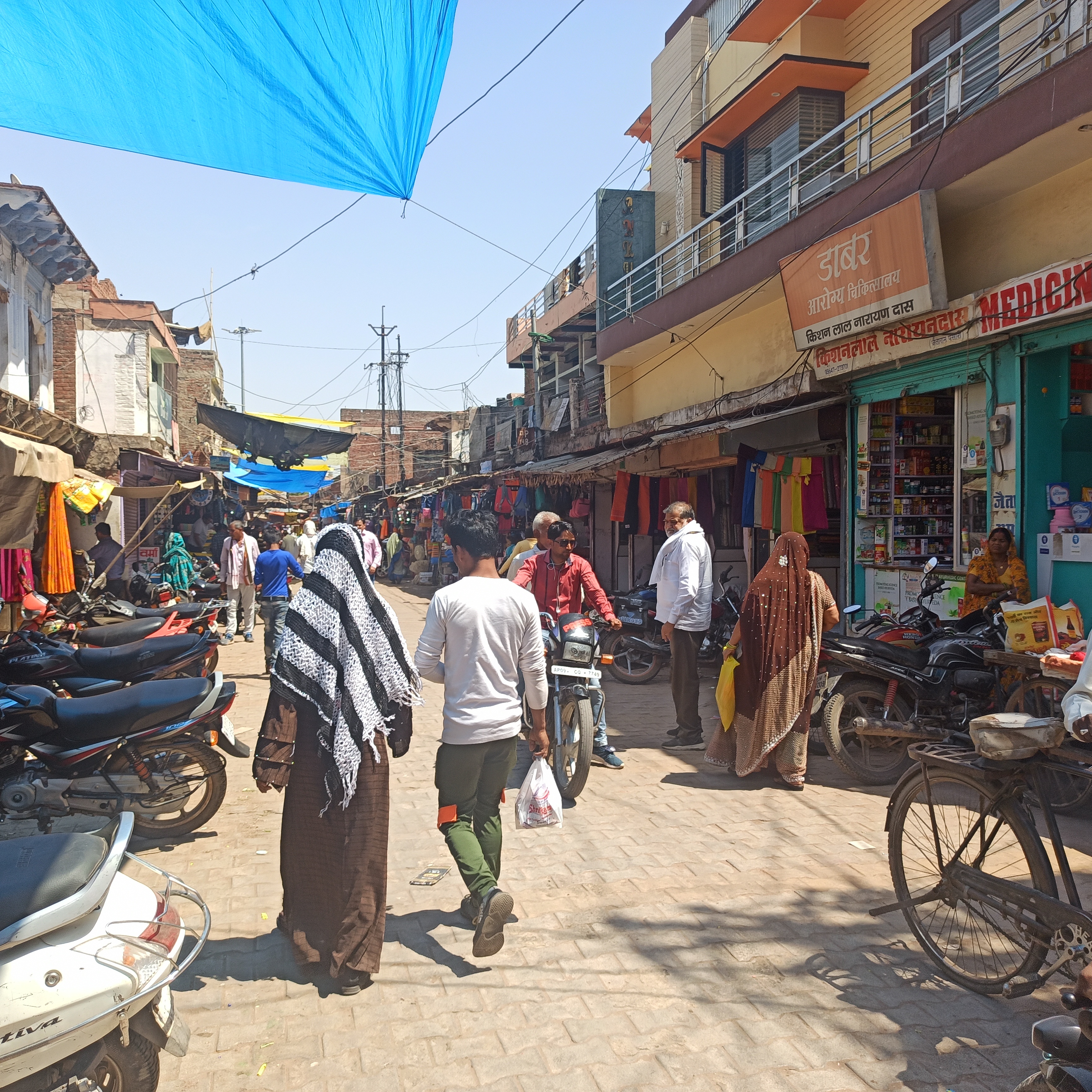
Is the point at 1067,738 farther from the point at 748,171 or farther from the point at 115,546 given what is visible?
the point at 748,171

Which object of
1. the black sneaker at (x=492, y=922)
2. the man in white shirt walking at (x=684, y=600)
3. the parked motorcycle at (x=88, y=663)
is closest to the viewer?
the black sneaker at (x=492, y=922)

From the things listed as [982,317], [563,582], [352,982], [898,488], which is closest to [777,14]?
[982,317]

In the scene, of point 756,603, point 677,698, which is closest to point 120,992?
point 756,603

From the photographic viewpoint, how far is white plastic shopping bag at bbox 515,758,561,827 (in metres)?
4.03

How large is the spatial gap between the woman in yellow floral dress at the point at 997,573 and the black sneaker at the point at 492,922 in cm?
514

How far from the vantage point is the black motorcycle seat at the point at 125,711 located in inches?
187

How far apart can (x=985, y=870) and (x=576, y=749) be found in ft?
9.25

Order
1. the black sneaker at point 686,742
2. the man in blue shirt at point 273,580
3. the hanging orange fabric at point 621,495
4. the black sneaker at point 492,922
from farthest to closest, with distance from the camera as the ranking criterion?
the hanging orange fabric at point 621,495 → the man in blue shirt at point 273,580 → the black sneaker at point 686,742 → the black sneaker at point 492,922

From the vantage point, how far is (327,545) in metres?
3.53

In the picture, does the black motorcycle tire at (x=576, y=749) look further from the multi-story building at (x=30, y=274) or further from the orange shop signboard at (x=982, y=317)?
the multi-story building at (x=30, y=274)

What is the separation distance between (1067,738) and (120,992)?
305 cm

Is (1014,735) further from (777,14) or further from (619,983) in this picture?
(777,14)

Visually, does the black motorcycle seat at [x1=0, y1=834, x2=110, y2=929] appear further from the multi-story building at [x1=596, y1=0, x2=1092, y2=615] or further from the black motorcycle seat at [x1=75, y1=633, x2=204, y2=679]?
the multi-story building at [x1=596, y1=0, x2=1092, y2=615]

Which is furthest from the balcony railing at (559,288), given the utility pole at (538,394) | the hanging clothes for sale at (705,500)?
the hanging clothes for sale at (705,500)
